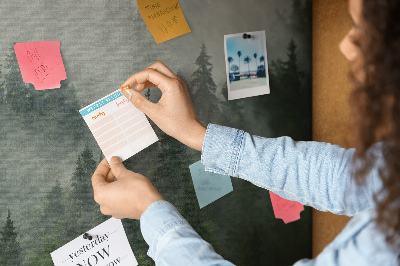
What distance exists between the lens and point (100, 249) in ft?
2.28

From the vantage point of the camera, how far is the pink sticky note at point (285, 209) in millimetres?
916

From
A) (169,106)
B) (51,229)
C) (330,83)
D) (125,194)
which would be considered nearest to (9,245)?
(51,229)

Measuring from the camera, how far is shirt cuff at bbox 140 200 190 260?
525 mm

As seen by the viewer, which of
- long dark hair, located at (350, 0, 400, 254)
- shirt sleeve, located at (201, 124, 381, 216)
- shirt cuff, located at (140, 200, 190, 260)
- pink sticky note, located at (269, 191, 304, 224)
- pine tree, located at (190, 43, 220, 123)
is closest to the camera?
long dark hair, located at (350, 0, 400, 254)

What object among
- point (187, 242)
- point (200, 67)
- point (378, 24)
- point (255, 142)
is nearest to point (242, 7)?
point (200, 67)

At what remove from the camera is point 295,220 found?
964mm

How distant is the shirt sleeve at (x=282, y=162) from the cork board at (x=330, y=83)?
0.25 meters

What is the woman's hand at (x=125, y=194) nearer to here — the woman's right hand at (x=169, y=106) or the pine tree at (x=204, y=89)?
the woman's right hand at (x=169, y=106)

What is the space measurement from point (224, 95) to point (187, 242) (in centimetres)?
41

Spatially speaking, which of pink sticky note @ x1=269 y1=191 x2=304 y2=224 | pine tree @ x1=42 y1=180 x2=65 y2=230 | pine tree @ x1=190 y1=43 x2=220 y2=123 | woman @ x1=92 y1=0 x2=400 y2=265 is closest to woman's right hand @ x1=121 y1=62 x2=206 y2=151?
woman @ x1=92 y1=0 x2=400 y2=265

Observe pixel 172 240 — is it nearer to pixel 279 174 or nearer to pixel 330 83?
pixel 279 174

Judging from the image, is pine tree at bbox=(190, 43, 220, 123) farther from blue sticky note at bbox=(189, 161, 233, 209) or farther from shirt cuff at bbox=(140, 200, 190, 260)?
shirt cuff at bbox=(140, 200, 190, 260)

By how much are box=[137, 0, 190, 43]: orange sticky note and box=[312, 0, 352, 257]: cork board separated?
37 cm

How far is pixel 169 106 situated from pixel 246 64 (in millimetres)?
263
